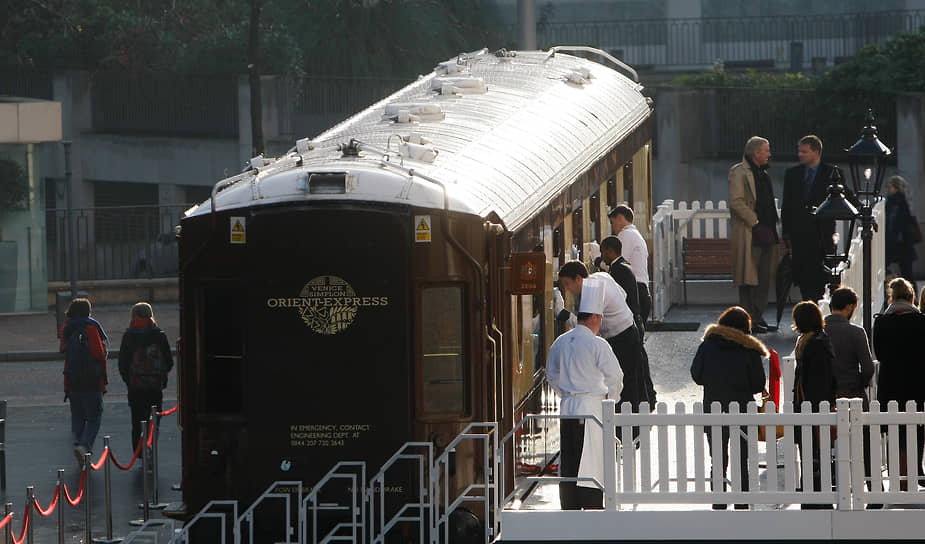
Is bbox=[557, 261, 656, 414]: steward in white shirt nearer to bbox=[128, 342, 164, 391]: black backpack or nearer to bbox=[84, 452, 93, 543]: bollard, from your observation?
bbox=[84, 452, 93, 543]: bollard

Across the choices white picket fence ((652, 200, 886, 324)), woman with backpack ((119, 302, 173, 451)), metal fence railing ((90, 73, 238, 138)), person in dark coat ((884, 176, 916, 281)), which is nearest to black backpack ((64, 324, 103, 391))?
woman with backpack ((119, 302, 173, 451))

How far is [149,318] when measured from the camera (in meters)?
17.8

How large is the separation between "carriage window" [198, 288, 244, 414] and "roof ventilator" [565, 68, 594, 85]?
764cm

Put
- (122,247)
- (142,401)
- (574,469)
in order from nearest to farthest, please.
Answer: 1. (574,469)
2. (142,401)
3. (122,247)

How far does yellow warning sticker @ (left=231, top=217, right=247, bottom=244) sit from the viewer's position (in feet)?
41.8

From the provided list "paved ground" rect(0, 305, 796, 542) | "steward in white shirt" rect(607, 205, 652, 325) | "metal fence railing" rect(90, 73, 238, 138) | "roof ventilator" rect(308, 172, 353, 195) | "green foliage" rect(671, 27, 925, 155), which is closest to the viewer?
"roof ventilator" rect(308, 172, 353, 195)

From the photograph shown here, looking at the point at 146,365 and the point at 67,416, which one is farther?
the point at 67,416

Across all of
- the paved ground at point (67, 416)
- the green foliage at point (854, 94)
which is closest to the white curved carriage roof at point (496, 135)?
the paved ground at point (67, 416)

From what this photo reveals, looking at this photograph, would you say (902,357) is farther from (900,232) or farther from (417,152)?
(900,232)

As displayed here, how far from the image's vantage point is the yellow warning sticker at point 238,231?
12.8m

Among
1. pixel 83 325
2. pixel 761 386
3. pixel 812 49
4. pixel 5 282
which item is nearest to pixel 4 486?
pixel 83 325

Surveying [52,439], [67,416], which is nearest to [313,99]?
[67,416]

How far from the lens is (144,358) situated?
17.7 metres

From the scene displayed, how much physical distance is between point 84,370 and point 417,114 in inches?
171
